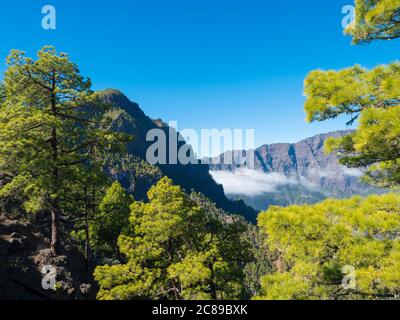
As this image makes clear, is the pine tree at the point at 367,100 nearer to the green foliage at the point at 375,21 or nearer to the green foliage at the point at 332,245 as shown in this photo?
the green foliage at the point at 375,21

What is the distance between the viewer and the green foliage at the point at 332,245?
25.4 ft

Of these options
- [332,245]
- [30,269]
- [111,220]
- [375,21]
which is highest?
[375,21]

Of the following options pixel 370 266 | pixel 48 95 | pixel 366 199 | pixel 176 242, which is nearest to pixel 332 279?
pixel 370 266

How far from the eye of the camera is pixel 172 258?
1892 centimetres

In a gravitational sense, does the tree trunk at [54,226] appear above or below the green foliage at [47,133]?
below

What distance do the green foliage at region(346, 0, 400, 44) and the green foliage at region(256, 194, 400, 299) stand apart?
5.12 meters

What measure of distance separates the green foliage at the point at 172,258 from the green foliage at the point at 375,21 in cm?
1235

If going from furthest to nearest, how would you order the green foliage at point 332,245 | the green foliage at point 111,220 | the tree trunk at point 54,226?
1. the green foliage at point 111,220
2. the tree trunk at point 54,226
3. the green foliage at point 332,245

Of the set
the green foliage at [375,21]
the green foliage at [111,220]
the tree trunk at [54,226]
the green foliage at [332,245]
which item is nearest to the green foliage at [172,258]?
the tree trunk at [54,226]

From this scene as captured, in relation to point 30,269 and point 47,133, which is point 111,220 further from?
point 47,133

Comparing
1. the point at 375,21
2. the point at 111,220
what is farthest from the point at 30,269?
the point at 375,21

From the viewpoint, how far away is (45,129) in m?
17.4

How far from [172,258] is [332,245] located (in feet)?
41.4

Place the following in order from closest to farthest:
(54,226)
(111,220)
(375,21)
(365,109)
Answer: (365,109) → (375,21) → (54,226) → (111,220)
